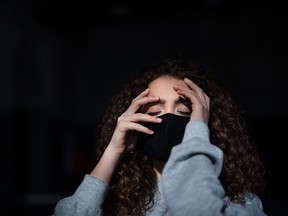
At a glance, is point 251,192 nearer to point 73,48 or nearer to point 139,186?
point 139,186

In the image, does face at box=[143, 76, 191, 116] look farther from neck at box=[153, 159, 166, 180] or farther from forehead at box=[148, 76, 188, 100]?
neck at box=[153, 159, 166, 180]

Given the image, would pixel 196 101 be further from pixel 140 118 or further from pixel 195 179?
pixel 195 179

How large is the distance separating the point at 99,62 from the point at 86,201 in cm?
607

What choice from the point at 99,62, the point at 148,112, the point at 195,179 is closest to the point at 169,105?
the point at 148,112

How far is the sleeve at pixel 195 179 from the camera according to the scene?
3.77 feet

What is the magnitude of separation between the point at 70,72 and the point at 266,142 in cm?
366

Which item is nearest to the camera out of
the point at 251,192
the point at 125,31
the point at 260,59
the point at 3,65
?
the point at 251,192

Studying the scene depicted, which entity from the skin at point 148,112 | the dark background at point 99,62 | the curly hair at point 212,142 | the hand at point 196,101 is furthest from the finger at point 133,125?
the dark background at point 99,62

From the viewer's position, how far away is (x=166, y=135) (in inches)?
56.3

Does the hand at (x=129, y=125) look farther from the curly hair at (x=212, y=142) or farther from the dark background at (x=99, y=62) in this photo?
the dark background at (x=99, y=62)

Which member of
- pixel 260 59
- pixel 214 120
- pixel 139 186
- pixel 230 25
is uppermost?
pixel 230 25

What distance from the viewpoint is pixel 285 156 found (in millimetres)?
6117

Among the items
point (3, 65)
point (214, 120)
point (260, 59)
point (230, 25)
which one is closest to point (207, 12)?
point (230, 25)

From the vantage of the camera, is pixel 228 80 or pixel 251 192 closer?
pixel 251 192
